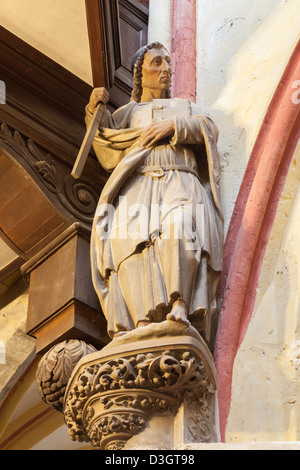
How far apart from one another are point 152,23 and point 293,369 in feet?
8.00

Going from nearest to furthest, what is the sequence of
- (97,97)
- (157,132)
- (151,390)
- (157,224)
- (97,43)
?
(151,390) → (157,224) → (157,132) → (97,97) → (97,43)

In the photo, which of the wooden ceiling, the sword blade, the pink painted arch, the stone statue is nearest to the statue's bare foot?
the stone statue

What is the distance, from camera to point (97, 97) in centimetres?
393

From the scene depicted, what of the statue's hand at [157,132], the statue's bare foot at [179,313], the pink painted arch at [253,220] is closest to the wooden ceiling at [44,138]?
the statue's hand at [157,132]

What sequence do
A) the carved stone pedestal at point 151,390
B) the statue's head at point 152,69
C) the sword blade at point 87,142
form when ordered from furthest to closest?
the statue's head at point 152,69 < the sword blade at point 87,142 < the carved stone pedestal at point 151,390

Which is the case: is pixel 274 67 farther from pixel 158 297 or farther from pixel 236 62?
pixel 158 297

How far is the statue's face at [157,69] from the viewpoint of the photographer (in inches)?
163

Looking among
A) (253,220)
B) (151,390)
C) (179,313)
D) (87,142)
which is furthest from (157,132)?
(151,390)

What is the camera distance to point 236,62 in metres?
4.57

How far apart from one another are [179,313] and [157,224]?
1.42ft

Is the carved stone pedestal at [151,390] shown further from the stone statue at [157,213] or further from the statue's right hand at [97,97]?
the statue's right hand at [97,97]

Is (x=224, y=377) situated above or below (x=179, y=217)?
below

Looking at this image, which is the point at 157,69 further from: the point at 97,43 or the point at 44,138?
the point at 44,138
